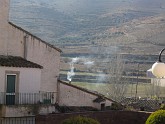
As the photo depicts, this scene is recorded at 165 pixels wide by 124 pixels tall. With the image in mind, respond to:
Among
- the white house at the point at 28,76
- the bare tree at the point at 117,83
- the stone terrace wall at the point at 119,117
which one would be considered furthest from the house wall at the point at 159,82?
the stone terrace wall at the point at 119,117

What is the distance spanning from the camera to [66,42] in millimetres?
117250

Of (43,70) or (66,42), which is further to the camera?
(66,42)

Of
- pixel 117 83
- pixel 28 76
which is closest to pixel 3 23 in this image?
pixel 28 76

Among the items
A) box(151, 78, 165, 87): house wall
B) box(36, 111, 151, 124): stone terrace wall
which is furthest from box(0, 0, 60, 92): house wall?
box(151, 78, 165, 87): house wall

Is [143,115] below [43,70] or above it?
below

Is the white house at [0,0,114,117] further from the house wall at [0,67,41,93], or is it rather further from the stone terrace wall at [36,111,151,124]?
the stone terrace wall at [36,111,151,124]

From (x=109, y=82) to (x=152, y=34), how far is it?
63.4 meters

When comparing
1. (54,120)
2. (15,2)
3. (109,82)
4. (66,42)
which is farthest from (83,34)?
(54,120)

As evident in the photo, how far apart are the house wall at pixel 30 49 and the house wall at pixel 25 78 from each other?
1712 mm

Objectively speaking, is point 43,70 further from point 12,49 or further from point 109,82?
point 109,82

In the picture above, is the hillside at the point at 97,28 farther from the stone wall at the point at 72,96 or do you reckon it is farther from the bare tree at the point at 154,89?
the stone wall at the point at 72,96

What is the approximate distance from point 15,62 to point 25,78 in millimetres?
1054

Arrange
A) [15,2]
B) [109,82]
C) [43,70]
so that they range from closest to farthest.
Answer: [43,70], [109,82], [15,2]

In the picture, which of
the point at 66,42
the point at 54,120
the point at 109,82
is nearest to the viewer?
the point at 54,120
